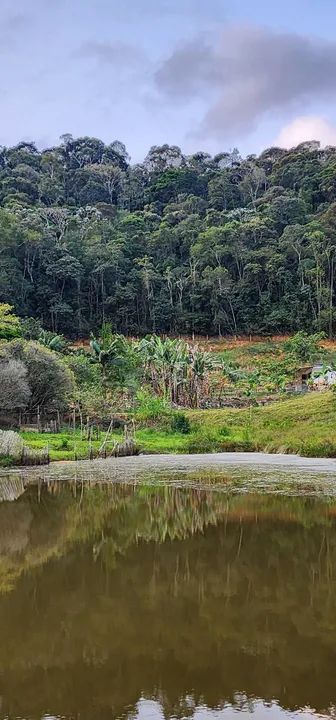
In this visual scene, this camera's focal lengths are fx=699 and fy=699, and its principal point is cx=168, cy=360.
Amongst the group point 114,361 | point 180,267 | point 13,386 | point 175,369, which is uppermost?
point 180,267

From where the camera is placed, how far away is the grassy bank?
2592cm

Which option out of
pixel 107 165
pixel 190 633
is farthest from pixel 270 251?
pixel 190 633

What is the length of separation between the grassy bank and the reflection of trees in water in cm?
1275

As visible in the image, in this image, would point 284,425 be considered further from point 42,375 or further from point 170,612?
point 170,612

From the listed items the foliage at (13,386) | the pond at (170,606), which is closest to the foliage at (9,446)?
the foliage at (13,386)

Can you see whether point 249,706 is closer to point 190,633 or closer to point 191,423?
point 190,633

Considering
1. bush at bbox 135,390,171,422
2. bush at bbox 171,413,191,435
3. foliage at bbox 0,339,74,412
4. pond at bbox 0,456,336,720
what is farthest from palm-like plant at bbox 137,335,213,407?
pond at bbox 0,456,336,720

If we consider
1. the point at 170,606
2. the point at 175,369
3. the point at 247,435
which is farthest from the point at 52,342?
the point at 170,606

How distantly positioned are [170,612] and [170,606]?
0.24 meters

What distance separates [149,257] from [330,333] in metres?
21.6

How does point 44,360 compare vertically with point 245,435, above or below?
above

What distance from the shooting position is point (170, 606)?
735cm

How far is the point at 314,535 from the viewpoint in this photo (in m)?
11.2

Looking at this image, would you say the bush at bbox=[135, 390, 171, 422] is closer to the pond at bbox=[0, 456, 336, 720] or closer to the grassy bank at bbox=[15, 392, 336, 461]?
the grassy bank at bbox=[15, 392, 336, 461]
